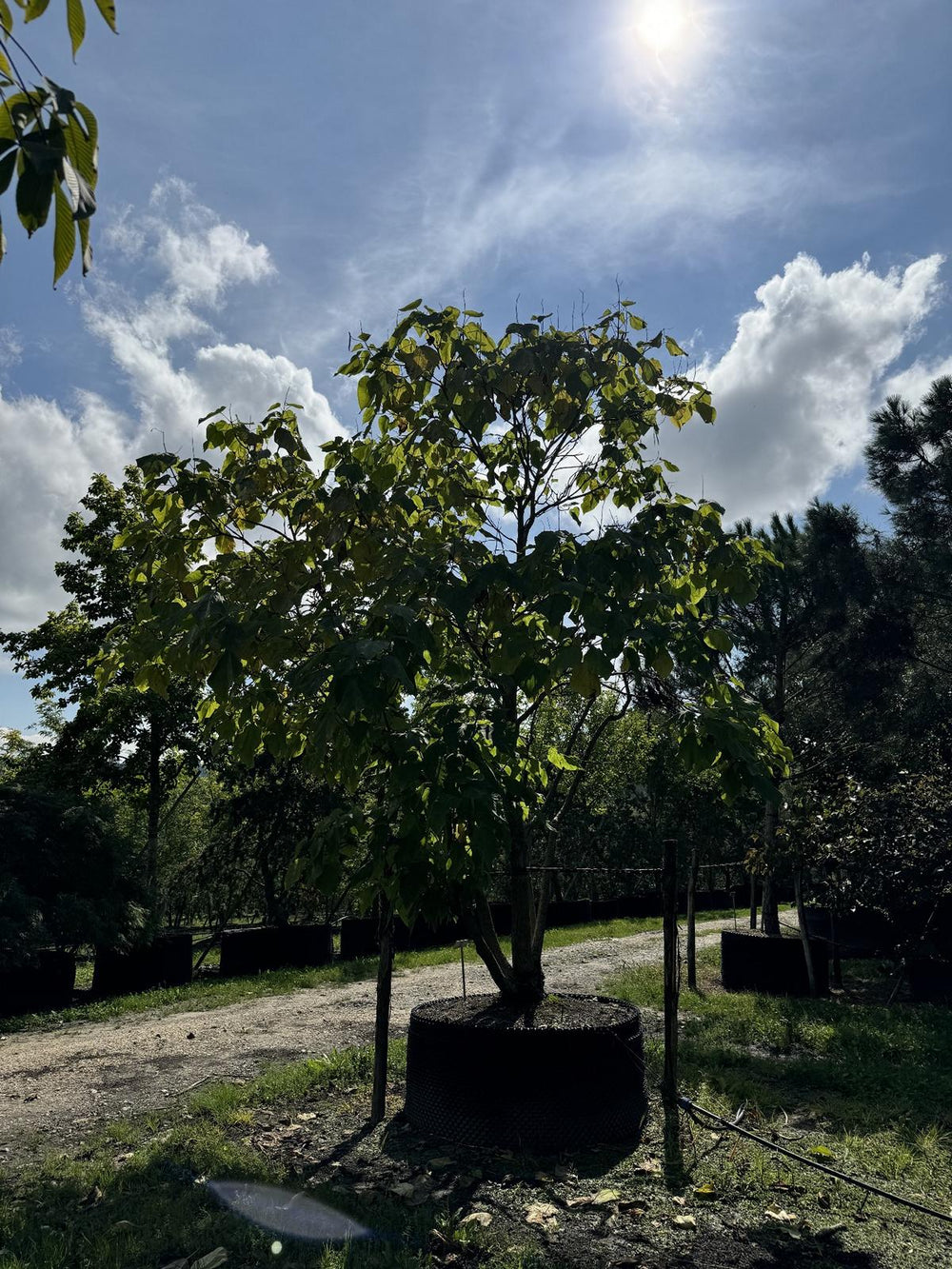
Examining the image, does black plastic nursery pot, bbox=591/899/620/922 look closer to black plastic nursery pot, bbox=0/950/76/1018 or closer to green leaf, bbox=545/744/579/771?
black plastic nursery pot, bbox=0/950/76/1018

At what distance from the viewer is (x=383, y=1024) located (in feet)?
18.2

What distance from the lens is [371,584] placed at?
453cm

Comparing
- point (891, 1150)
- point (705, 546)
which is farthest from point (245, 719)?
point (891, 1150)

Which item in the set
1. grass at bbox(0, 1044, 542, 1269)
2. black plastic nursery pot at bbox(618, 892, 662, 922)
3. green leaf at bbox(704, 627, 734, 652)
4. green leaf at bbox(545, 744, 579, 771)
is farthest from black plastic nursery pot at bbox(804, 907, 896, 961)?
grass at bbox(0, 1044, 542, 1269)

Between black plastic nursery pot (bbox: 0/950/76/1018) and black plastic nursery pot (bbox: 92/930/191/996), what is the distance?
2.59 feet

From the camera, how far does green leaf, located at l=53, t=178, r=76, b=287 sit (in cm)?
134

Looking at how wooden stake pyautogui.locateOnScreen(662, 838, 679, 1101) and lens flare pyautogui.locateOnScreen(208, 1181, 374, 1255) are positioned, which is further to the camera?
wooden stake pyautogui.locateOnScreen(662, 838, 679, 1101)

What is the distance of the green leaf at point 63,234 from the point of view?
Result: 1.34 metres

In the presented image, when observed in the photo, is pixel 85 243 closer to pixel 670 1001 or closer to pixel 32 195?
pixel 32 195

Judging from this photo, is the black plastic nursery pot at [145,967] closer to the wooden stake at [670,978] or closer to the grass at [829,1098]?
the grass at [829,1098]

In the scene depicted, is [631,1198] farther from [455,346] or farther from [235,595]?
→ [455,346]

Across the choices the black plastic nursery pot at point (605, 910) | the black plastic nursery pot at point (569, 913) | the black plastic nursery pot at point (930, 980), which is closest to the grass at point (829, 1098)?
the black plastic nursery pot at point (930, 980)

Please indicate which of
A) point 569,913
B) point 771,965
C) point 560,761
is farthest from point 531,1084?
point 569,913

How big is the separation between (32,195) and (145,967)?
1219 centimetres
